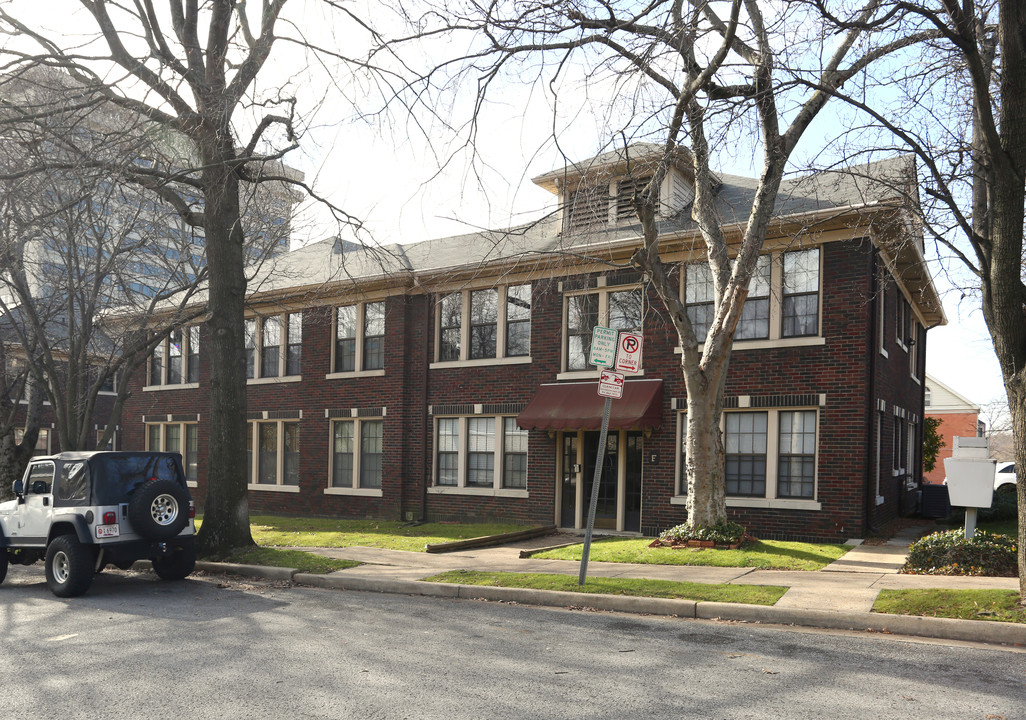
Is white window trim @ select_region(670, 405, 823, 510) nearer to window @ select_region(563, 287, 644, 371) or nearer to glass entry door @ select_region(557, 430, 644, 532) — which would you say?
glass entry door @ select_region(557, 430, 644, 532)

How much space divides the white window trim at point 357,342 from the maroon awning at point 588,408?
17.3 ft

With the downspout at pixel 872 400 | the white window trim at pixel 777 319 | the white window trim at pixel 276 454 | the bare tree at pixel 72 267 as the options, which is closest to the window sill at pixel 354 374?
the white window trim at pixel 276 454

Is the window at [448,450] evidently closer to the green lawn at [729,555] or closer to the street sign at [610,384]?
the green lawn at [729,555]

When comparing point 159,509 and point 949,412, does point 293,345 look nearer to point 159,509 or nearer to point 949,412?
point 159,509

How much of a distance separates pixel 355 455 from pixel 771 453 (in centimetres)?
1112

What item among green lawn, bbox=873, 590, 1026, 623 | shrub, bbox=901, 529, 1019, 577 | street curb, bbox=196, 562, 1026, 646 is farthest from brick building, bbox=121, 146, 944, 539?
green lawn, bbox=873, 590, 1026, 623

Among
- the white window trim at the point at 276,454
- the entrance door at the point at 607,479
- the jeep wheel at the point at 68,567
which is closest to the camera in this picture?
the jeep wheel at the point at 68,567

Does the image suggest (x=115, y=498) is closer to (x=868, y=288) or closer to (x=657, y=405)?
(x=657, y=405)

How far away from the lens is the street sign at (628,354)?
32.6 ft

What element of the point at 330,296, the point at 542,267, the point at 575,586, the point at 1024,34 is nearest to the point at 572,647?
the point at 575,586

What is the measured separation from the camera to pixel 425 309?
2066 cm

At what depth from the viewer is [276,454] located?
24.0 m

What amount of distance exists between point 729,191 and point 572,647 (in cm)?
1369

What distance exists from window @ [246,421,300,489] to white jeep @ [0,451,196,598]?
1177 cm
